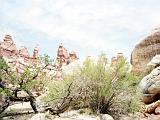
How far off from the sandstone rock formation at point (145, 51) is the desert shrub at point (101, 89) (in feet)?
13.3

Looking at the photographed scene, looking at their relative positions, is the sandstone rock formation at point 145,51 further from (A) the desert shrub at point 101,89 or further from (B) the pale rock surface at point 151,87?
(A) the desert shrub at point 101,89

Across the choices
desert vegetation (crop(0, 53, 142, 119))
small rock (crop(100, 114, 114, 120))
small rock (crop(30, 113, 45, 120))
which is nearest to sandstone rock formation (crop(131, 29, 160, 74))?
desert vegetation (crop(0, 53, 142, 119))

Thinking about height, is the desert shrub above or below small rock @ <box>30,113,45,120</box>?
above

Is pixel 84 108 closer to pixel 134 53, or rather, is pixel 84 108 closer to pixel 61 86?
pixel 61 86

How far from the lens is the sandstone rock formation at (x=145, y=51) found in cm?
1568

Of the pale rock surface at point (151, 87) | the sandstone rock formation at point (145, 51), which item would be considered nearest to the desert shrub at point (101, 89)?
the pale rock surface at point (151, 87)

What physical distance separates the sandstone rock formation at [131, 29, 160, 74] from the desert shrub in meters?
4.07

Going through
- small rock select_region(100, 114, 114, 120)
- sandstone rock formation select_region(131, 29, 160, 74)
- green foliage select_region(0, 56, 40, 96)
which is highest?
sandstone rock formation select_region(131, 29, 160, 74)

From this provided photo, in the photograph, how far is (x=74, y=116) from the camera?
10445mm

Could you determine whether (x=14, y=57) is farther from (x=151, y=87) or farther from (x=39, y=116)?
(x=39, y=116)

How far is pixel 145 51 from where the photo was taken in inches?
633

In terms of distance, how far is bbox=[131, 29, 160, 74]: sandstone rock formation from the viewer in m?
15.7

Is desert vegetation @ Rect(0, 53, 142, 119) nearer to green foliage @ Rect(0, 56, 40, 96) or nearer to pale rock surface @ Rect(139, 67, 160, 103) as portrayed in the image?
green foliage @ Rect(0, 56, 40, 96)

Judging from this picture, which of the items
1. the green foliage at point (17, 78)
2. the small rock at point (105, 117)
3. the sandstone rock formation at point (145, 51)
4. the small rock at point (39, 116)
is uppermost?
the sandstone rock formation at point (145, 51)
